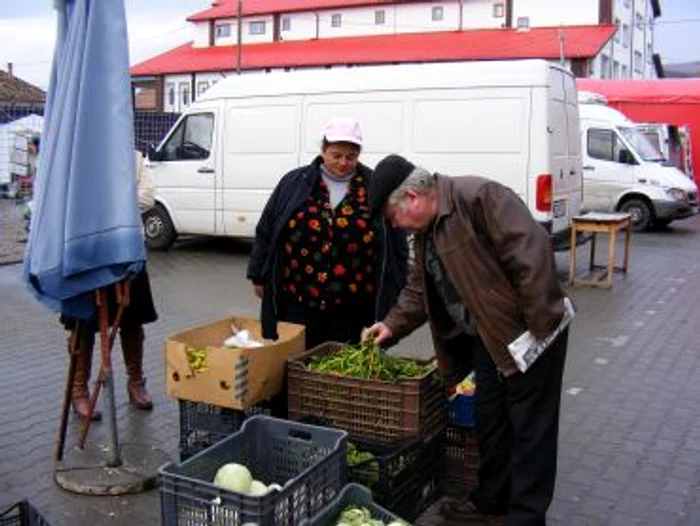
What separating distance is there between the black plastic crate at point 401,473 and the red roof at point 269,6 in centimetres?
4860

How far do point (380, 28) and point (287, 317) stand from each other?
48.0 m

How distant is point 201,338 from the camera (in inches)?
185

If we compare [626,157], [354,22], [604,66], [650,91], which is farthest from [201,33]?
[626,157]

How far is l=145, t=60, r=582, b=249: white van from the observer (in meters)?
10.9

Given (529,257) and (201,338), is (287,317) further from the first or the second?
(529,257)

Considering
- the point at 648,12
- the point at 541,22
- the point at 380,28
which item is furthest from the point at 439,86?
the point at 648,12

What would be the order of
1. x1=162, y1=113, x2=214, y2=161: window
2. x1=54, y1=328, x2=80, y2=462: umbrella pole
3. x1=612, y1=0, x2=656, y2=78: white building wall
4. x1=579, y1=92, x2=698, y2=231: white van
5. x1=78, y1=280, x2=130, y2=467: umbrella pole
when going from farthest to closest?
x1=612, y1=0, x2=656, y2=78: white building wall < x1=579, y1=92, x2=698, y2=231: white van < x1=162, y1=113, x2=214, y2=161: window < x1=54, y1=328, x2=80, y2=462: umbrella pole < x1=78, y1=280, x2=130, y2=467: umbrella pole

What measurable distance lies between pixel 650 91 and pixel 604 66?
21.8 metres

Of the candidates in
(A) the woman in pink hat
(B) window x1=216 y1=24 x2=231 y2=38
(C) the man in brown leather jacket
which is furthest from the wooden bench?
(B) window x1=216 y1=24 x2=231 y2=38

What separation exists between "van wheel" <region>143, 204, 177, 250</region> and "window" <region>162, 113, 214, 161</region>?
89cm

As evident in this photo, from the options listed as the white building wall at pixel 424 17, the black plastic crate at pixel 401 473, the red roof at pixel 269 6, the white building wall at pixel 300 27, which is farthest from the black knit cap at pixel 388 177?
the white building wall at pixel 300 27

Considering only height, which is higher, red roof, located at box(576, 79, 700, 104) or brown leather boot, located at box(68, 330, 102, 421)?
red roof, located at box(576, 79, 700, 104)

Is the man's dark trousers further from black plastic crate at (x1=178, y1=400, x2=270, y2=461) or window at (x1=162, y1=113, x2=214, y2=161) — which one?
window at (x1=162, y1=113, x2=214, y2=161)

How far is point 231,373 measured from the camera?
4.04 metres
